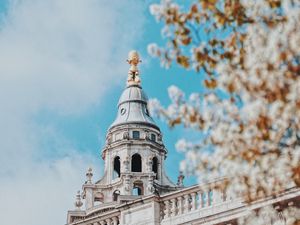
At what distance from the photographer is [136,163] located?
6316 cm

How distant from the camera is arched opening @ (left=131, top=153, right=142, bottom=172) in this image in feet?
205

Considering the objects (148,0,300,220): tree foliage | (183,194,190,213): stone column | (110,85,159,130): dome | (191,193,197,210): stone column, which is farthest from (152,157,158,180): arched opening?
(148,0,300,220): tree foliage

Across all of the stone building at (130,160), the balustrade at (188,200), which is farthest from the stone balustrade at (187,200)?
the stone building at (130,160)

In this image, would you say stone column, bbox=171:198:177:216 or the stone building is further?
the stone building

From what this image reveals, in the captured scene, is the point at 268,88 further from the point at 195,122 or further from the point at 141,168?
the point at 141,168

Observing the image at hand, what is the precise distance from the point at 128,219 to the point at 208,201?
7.72 ft

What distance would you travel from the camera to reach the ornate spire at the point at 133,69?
213 ft

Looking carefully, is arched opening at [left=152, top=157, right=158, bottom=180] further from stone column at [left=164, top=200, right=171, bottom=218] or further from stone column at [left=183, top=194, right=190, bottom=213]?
stone column at [left=183, top=194, right=190, bottom=213]

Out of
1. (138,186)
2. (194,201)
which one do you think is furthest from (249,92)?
(138,186)

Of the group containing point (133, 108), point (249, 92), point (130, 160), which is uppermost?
point (133, 108)

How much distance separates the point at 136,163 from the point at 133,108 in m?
3.51

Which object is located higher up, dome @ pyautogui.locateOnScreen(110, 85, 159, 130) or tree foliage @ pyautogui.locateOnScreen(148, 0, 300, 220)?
dome @ pyautogui.locateOnScreen(110, 85, 159, 130)

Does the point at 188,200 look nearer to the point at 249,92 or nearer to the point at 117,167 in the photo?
the point at 249,92

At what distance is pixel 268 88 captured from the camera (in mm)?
14156
